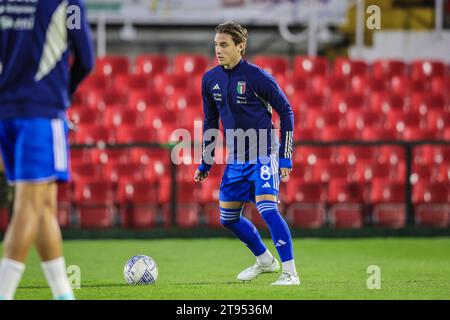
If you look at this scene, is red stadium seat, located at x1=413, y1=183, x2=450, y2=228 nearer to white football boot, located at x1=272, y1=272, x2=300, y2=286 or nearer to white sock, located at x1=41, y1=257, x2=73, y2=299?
white football boot, located at x1=272, y1=272, x2=300, y2=286

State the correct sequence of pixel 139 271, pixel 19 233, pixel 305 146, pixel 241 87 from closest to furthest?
pixel 19 233 < pixel 139 271 < pixel 241 87 < pixel 305 146

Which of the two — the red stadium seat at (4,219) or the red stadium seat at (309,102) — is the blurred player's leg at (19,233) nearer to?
the red stadium seat at (4,219)

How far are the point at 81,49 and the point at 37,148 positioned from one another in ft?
2.27

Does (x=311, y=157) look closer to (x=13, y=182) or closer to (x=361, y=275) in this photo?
(x=361, y=275)

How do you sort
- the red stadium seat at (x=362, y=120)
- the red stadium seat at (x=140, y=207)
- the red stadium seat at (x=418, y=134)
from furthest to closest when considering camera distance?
the red stadium seat at (x=362, y=120) → the red stadium seat at (x=418, y=134) → the red stadium seat at (x=140, y=207)

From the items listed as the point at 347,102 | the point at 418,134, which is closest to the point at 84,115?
the point at 347,102

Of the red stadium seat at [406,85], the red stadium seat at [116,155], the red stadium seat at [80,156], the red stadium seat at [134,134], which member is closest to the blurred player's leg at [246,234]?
the red stadium seat at [80,156]

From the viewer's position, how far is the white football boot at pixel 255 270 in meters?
9.36

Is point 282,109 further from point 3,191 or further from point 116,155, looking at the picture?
point 116,155

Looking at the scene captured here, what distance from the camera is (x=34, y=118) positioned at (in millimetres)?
6102

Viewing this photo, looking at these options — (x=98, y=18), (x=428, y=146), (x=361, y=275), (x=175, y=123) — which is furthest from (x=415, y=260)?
(x=98, y=18)

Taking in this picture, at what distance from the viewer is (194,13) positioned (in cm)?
2123

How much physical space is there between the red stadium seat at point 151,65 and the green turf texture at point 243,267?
459cm
